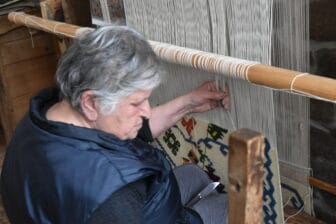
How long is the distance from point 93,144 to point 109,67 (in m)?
0.18

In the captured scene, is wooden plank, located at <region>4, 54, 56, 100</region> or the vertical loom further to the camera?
wooden plank, located at <region>4, 54, 56, 100</region>

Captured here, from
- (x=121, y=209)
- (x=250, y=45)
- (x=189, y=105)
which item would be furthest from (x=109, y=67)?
(x=189, y=105)

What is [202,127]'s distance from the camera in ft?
5.13

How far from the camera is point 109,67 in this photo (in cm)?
98

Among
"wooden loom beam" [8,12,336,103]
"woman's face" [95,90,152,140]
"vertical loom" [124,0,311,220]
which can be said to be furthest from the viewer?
"vertical loom" [124,0,311,220]

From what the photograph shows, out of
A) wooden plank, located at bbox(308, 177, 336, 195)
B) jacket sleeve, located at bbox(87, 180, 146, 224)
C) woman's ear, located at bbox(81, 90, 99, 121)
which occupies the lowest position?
wooden plank, located at bbox(308, 177, 336, 195)

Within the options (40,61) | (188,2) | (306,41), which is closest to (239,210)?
(306,41)

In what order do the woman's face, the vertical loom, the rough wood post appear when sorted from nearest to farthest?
the rough wood post, the woman's face, the vertical loom

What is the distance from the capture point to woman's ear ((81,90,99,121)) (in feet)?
3.32

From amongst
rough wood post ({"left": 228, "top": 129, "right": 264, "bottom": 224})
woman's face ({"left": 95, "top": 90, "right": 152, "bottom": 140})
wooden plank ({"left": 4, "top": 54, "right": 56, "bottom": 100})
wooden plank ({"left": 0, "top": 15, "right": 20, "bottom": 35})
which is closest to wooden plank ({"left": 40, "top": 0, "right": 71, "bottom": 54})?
wooden plank ({"left": 0, "top": 15, "right": 20, "bottom": 35})

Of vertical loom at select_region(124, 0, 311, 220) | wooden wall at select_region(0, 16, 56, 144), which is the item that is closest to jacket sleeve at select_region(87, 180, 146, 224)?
vertical loom at select_region(124, 0, 311, 220)

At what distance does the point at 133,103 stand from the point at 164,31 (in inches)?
19.1

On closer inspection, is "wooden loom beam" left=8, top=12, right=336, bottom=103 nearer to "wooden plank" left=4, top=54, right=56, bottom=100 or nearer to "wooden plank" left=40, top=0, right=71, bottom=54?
"wooden plank" left=40, top=0, right=71, bottom=54

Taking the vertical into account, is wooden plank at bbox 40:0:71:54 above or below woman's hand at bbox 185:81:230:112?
above
